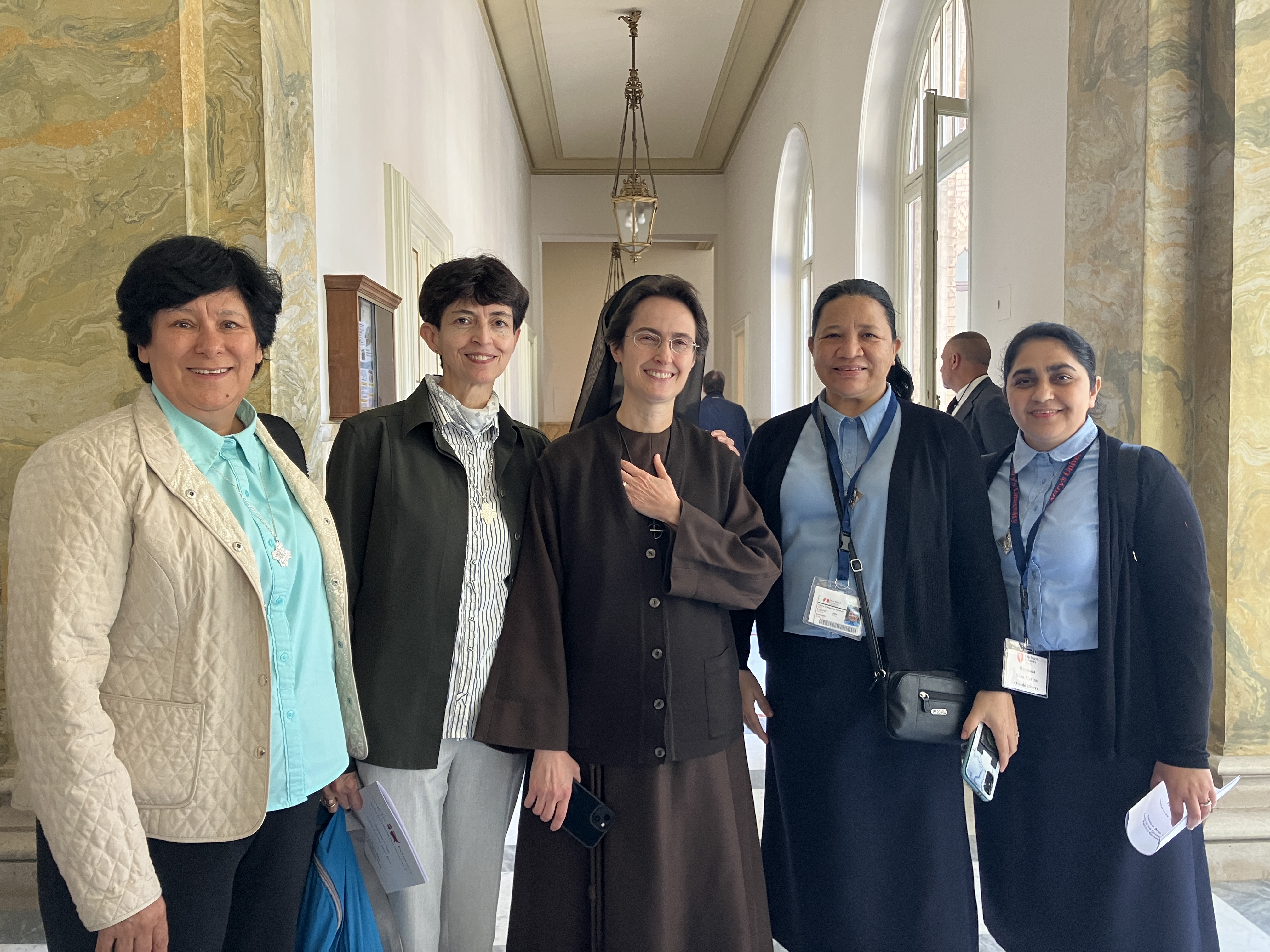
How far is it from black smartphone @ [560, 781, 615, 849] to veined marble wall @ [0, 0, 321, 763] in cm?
161

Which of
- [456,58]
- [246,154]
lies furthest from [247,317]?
[456,58]

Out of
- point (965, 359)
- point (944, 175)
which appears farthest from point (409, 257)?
point (944, 175)

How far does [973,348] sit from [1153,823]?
9.62 feet

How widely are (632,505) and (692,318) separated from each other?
0.44 m

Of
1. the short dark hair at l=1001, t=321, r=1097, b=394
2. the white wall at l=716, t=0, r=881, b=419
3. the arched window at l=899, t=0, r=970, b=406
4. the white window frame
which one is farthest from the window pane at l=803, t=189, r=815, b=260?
the short dark hair at l=1001, t=321, r=1097, b=394

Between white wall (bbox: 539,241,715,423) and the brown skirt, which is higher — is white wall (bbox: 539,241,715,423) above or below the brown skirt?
above

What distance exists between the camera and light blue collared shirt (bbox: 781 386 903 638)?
2.05 m

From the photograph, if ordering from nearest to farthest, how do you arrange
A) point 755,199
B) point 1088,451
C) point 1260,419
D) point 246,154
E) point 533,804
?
point 533,804 < point 1088,451 < point 246,154 < point 1260,419 < point 755,199

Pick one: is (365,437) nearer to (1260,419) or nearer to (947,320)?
(1260,419)

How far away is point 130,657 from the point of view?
1.36 meters

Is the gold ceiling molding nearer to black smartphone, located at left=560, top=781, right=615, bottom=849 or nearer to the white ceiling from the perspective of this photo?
the white ceiling

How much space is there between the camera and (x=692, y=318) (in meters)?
1.94

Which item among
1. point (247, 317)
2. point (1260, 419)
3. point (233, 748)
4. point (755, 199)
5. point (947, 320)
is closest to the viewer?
point (233, 748)

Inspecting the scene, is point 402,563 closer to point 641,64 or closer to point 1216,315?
point 1216,315
